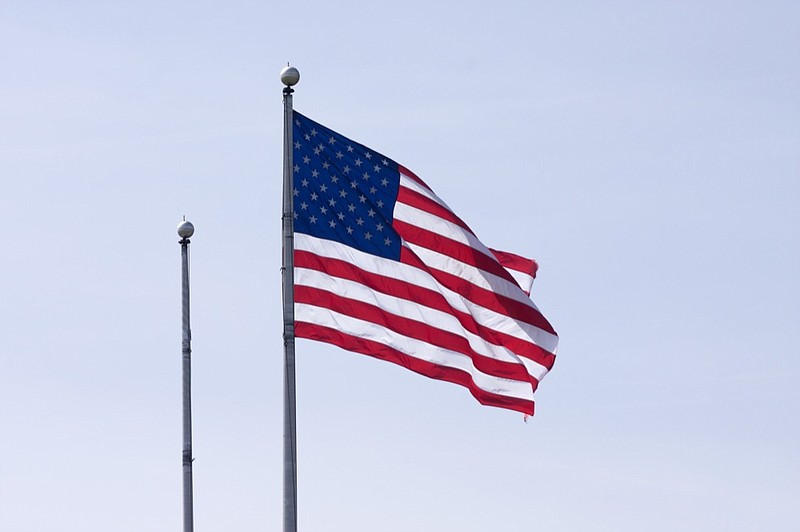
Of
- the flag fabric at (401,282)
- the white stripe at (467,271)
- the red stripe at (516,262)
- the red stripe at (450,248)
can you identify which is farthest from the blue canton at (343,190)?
the red stripe at (516,262)

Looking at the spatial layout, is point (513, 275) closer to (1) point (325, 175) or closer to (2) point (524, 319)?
(2) point (524, 319)

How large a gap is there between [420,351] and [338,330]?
1.68 m

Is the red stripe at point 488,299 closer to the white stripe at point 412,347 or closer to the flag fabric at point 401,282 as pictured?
the flag fabric at point 401,282

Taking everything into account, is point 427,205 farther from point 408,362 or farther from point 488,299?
point 408,362

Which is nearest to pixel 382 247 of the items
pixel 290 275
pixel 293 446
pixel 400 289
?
pixel 400 289

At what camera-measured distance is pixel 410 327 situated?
82.1 ft

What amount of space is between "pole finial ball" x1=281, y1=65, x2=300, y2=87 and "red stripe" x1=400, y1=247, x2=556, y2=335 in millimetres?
3488

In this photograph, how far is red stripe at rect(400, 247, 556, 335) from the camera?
25891 millimetres

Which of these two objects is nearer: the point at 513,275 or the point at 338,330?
the point at 338,330

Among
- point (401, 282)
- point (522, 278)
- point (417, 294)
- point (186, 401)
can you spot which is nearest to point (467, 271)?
point (417, 294)

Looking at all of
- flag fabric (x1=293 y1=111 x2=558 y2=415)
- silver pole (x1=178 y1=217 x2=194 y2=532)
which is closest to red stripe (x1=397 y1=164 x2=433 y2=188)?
flag fabric (x1=293 y1=111 x2=558 y2=415)

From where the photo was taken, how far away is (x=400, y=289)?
82.5ft

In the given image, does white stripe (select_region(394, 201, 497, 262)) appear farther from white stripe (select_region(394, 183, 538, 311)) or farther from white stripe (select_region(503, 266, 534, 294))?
white stripe (select_region(503, 266, 534, 294))

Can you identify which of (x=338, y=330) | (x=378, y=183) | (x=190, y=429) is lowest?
(x=190, y=429)
